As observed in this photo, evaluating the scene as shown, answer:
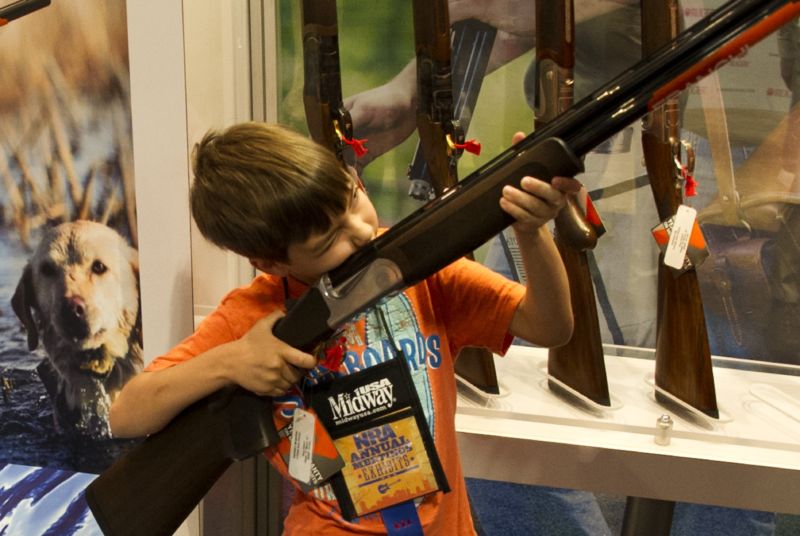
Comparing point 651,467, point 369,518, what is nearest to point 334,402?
point 369,518

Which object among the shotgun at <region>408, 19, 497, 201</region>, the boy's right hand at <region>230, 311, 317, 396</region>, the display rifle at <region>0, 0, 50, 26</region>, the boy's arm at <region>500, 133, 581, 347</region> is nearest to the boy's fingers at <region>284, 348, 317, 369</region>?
the boy's right hand at <region>230, 311, 317, 396</region>

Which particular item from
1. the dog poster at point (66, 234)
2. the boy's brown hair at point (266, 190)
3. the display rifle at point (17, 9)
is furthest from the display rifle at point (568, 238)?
the display rifle at point (17, 9)

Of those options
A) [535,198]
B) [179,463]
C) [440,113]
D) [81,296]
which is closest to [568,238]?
[440,113]

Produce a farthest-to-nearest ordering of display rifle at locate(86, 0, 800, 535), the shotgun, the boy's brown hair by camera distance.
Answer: the shotgun → the boy's brown hair → display rifle at locate(86, 0, 800, 535)

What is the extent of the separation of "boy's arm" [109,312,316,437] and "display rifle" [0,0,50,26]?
742 mm

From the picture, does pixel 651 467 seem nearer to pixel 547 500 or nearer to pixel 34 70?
pixel 547 500

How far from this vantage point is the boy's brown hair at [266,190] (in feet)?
2.50

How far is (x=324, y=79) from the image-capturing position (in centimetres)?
115

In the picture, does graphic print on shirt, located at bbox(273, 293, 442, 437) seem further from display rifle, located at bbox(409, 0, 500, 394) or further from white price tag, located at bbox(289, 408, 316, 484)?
display rifle, located at bbox(409, 0, 500, 394)

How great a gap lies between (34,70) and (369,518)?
982 millimetres

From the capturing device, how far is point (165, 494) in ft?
2.89

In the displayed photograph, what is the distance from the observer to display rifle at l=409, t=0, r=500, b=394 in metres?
1.13

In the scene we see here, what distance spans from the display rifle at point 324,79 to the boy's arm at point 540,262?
1.48 ft

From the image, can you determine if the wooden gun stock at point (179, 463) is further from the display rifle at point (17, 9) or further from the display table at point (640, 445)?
the display rifle at point (17, 9)
